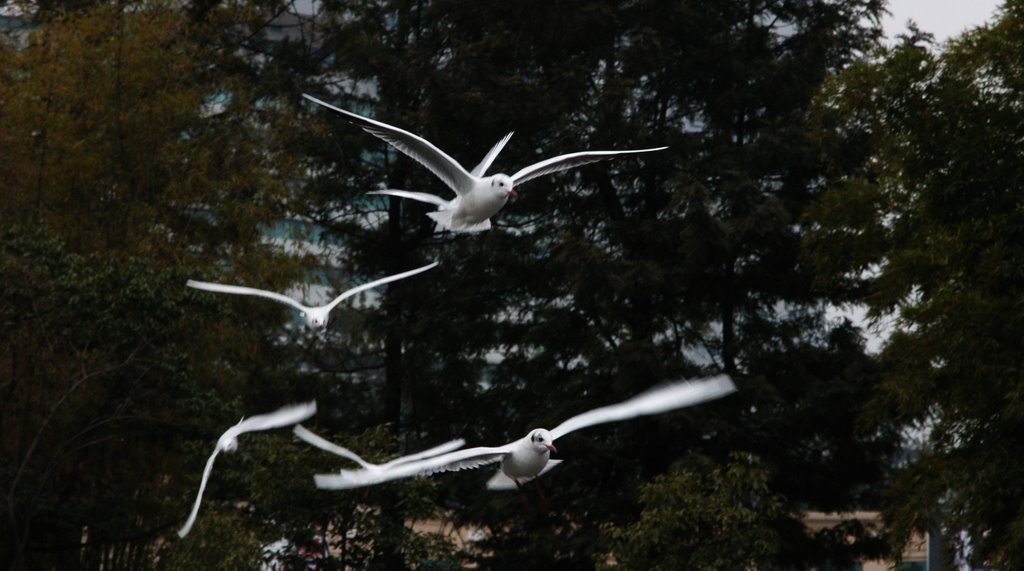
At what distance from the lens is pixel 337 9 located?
1033 inches

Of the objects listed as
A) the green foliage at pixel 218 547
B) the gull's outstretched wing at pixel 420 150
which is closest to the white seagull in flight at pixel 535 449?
the gull's outstretched wing at pixel 420 150

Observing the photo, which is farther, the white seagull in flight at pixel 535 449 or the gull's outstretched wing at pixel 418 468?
the gull's outstretched wing at pixel 418 468

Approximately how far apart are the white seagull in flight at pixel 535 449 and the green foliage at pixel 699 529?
197 inches

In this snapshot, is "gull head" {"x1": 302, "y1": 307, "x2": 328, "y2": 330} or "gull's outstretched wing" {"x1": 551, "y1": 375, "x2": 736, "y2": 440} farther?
"gull head" {"x1": 302, "y1": 307, "x2": 328, "y2": 330}

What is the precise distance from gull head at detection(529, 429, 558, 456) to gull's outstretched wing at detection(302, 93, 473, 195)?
72.3 inches

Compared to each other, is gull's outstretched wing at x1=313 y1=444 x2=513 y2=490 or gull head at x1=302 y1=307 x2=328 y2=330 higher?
gull head at x1=302 y1=307 x2=328 y2=330

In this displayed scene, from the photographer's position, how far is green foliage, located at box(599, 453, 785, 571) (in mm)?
16359

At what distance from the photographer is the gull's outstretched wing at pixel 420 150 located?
10539mm

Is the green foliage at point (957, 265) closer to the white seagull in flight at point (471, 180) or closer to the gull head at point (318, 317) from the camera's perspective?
the white seagull in flight at point (471, 180)

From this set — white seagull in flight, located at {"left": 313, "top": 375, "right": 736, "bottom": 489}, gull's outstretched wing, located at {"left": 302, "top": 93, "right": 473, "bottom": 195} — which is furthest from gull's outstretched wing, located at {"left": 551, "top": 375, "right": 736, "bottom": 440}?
gull's outstretched wing, located at {"left": 302, "top": 93, "right": 473, "bottom": 195}

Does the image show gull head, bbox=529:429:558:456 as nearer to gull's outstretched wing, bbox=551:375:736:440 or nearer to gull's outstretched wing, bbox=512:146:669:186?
gull's outstretched wing, bbox=551:375:736:440

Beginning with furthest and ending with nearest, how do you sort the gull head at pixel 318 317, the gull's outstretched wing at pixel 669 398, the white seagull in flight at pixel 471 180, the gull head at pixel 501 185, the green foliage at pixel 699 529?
the green foliage at pixel 699 529 < the gull head at pixel 318 317 < the gull head at pixel 501 185 < the white seagull in flight at pixel 471 180 < the gull's outstretched wing at pixel 669 398

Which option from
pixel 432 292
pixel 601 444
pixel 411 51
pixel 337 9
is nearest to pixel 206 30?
pixel 337 9

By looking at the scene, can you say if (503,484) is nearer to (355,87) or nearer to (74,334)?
(74,334)
